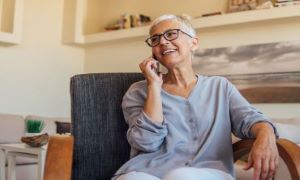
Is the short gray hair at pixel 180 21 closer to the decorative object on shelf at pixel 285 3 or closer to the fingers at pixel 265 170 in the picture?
the fingers at pixel 265 170

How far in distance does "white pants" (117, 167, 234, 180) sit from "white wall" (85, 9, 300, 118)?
2.39 metres

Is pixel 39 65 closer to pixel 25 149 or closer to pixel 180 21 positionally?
pixel 25 149

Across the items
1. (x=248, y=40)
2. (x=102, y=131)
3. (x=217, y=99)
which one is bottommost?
(x=102, y=131)

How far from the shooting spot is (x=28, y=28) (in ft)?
15.1

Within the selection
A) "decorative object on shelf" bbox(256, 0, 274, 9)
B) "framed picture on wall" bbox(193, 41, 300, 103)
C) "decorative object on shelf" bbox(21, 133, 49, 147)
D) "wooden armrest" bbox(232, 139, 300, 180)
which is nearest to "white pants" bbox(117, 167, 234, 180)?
"wooden armrest" bbox(232, 139, 300, 180)

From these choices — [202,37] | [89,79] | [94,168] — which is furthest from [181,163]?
[202,37]

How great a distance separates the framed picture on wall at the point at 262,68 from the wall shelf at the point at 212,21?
258mm

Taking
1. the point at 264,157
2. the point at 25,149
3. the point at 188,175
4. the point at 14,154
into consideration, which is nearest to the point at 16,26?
the point at 14,154

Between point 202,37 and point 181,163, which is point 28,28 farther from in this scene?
point 181,163

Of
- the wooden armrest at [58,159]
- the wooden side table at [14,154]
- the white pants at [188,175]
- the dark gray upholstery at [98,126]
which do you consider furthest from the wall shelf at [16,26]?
the white pants at [188,175]

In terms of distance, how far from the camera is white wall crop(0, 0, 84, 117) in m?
4.44

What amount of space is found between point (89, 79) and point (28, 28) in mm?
3283

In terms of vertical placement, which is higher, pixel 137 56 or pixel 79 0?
pixel 79 0

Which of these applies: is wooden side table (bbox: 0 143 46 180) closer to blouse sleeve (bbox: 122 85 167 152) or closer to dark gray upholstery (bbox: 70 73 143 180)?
dark gray upholstery (bbox: 70 73 143 180)
